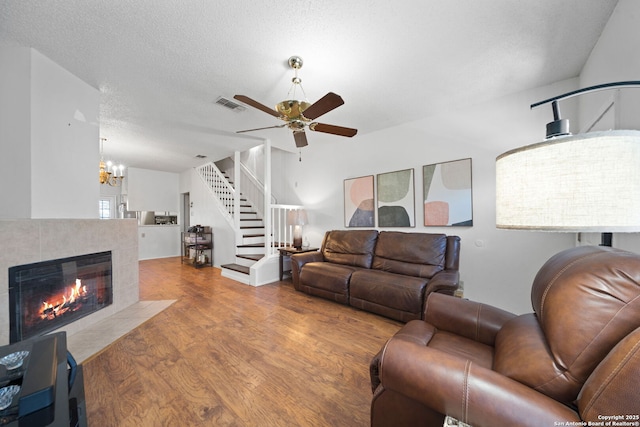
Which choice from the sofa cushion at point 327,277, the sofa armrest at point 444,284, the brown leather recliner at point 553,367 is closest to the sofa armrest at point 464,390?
the brown leather recliner at point 553,367

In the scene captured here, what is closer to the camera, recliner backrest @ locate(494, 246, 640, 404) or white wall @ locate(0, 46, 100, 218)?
recliner backrest @ locate(494, 246, 640, 404)

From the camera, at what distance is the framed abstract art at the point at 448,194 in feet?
9.70

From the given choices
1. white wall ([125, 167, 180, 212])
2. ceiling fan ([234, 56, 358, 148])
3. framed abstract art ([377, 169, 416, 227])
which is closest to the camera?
ceiling fan ([234, 56, 358, 148])

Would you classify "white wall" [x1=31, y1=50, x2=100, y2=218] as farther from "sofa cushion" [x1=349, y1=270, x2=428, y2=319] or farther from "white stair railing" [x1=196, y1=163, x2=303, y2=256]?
"sofa cushion" [x1=349, y1=270, x2=428, y2=319]

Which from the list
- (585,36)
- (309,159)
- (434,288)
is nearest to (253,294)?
(434,288)

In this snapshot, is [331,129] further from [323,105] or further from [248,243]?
[248,243]

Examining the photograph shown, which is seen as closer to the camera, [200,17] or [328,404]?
[328,404]

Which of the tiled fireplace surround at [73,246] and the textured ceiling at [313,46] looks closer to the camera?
the textured ceiling at [313,46]

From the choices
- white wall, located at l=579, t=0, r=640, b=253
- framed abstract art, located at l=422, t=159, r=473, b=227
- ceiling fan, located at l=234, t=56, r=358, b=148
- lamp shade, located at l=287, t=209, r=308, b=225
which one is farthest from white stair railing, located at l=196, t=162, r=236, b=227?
white wall, located at l=579, t=0, r=640, b=253

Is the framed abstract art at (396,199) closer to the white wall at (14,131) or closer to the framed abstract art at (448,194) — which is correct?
the framed abstract art at (448,194)

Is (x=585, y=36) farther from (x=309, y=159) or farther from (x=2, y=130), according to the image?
(x=2, y=130)

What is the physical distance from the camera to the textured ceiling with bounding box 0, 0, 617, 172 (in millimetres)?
1573

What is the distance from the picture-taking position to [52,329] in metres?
2.13

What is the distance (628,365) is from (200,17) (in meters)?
2.66
